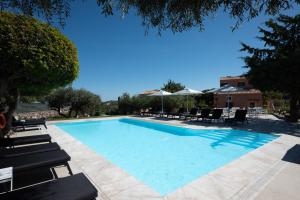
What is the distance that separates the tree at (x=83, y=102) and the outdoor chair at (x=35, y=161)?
1594 centimetres

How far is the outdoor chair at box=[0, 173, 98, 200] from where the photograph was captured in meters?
2.44

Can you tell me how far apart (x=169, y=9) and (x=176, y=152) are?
599 centimetres

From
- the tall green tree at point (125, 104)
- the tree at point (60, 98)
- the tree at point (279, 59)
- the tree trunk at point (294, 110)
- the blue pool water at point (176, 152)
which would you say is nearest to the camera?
the blue pool water at point (176, 152)

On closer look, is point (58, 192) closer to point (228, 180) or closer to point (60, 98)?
point (228, 180)

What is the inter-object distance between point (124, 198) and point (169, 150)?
182 inches

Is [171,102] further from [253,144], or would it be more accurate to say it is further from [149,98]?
[253,144]

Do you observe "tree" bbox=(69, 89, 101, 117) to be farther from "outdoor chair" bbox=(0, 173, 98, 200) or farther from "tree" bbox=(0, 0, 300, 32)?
"tree" bbox=(0, 0, 300, 32)

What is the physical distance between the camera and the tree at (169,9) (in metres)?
2.19

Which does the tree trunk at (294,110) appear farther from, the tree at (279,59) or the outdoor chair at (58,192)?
the outdoor chair at (58,192)

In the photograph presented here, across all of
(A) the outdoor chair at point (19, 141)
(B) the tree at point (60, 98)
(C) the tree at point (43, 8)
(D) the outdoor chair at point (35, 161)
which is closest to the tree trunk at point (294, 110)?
(D) the outdoor chair at point (35, 161)

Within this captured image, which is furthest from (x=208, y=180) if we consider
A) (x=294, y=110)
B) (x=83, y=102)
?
(x=83, y=102)

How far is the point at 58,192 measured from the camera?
2.55 metres

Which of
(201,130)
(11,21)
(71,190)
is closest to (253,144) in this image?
(201,130)

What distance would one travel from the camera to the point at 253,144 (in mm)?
7945
